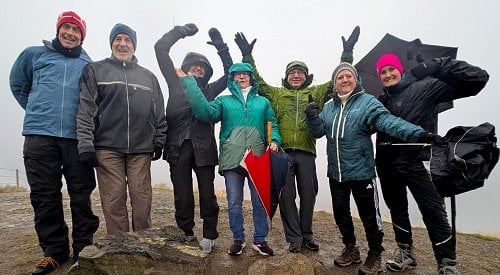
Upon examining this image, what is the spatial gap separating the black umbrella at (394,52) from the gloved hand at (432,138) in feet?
7.66

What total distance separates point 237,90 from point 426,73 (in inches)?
98.6

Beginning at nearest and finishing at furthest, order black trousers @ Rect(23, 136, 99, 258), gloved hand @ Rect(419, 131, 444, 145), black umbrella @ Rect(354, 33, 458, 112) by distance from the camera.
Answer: gloved hand @ Rect(419, 131, 444, 145) → black trousers @ Rect(23, 136, 99, 258) → black umbrella @ Rect(354, 33, 458, 112)

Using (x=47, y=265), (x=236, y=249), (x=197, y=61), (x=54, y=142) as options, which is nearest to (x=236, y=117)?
(x=197, y=61)

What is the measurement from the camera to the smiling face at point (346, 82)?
444 cm

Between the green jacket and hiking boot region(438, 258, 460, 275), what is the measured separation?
7.03 feet

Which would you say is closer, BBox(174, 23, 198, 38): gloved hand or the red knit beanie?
the red knit beanie

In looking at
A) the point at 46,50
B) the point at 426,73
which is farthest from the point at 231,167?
the point at 46,50

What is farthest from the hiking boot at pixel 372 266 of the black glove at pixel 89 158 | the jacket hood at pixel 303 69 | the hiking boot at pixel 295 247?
the black glove at pixel 89 158

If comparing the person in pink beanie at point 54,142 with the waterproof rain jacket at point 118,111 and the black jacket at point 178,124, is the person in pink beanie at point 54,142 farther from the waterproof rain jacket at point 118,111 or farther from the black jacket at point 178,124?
the black jacket at point 178,124

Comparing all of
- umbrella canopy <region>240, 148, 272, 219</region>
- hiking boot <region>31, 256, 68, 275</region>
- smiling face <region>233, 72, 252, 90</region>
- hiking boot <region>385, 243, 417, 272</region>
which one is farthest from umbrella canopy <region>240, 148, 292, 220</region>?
hiking boot <region>31, 256, 68, 275</region>

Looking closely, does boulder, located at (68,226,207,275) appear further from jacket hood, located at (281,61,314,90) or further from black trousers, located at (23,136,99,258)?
jacket hood, located at (281,61,314,90)

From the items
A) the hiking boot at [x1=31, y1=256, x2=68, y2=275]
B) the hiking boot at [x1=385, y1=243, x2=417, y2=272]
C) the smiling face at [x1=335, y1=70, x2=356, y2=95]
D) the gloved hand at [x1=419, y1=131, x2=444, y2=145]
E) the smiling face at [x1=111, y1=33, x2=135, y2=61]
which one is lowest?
the hiking boot at [x1=385, y1=243, x2=417, y2=272]

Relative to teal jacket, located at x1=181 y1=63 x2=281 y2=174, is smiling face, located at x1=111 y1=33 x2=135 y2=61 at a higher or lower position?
higher

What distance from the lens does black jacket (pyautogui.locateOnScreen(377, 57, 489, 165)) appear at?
11.7 ft
